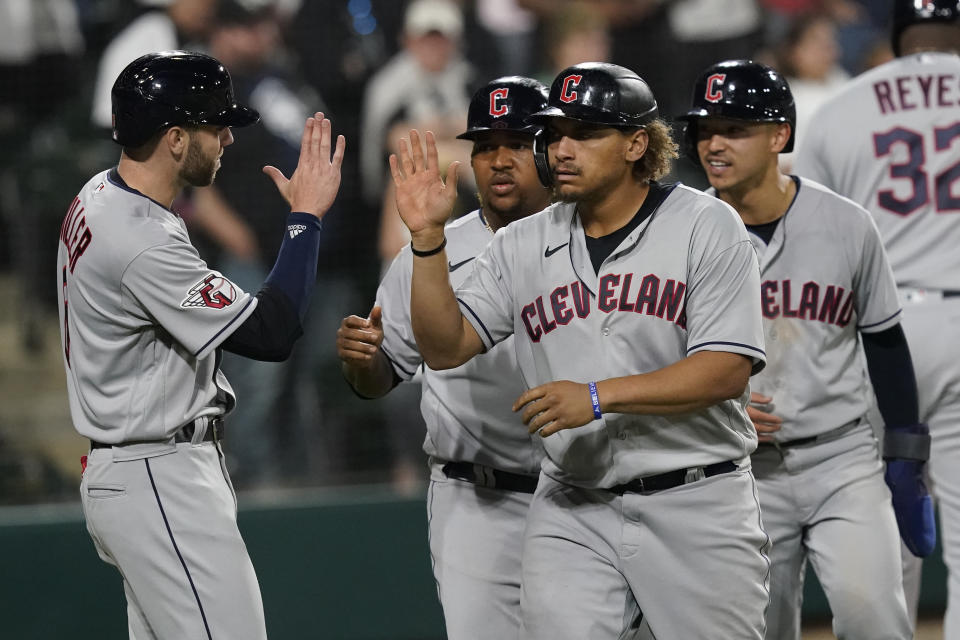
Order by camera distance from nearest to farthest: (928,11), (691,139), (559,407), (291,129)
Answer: (559,407)
(691,139)
(928,11)
(291,129)

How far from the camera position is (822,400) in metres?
3.41

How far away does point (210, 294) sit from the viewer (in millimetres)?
2818

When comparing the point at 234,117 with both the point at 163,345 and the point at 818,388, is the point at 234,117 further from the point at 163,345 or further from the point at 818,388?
the point at 818,388

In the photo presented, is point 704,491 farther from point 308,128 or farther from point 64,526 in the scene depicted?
point 64,526

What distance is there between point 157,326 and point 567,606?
1.17 m

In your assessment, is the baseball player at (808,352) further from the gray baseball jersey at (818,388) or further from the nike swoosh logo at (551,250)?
the nike swoosh logo at (551,250)

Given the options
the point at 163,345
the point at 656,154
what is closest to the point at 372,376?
the point at 163,345

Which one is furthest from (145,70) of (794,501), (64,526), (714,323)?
(64,526)

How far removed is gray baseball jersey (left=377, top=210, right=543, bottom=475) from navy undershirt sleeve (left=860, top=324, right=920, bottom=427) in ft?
3.25

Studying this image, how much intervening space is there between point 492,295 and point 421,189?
384mm

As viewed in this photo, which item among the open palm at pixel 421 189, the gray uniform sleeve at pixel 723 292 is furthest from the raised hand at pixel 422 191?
the gray uniform sleeve at pixel 723 292

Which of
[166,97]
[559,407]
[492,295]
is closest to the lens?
[559,407]

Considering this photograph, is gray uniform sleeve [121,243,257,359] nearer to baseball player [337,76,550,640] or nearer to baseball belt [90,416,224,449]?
baseball belt [90,416,224,449]

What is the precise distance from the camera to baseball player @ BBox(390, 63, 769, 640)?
2775mm
